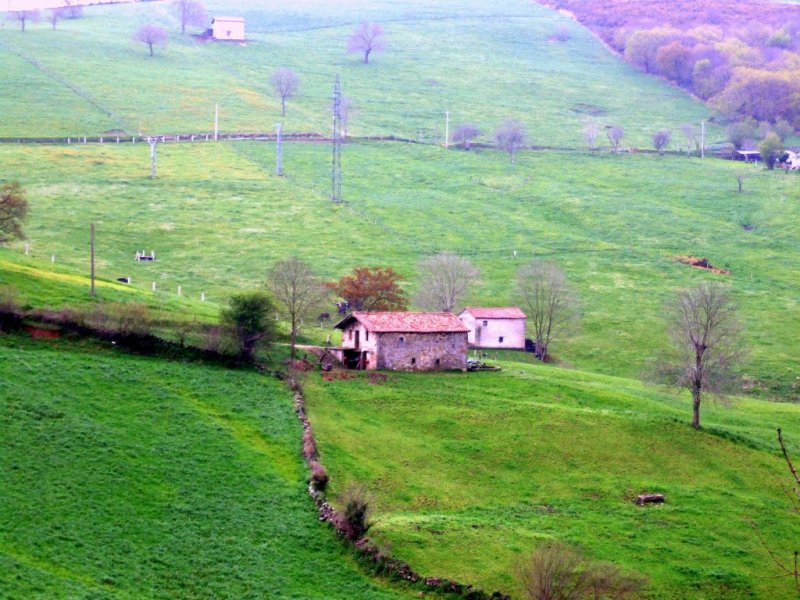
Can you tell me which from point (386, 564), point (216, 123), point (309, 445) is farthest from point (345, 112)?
point (386, 564)

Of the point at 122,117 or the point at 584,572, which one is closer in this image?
the point at 584,572

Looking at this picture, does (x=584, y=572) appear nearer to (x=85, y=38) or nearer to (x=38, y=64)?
(x=38, y=64)

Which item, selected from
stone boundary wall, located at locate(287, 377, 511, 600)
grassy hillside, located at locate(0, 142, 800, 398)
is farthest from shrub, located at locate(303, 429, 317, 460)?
grassy hillside, located at locate(0, 142, 800, 398)

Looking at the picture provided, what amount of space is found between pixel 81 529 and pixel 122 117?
113 meters

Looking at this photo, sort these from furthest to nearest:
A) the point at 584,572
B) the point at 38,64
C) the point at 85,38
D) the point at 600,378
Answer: the point at 85,38 < the point at 38,64 < the point at 600,378 < the point at 584,572

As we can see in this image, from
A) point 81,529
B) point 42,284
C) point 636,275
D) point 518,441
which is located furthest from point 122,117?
point 81,529

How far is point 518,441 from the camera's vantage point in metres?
61.9

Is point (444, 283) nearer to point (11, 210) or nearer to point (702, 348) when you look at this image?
point (702, 348)

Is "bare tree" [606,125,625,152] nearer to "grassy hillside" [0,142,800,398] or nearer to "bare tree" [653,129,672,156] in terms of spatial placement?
"bare tree" [653,129,672,156]

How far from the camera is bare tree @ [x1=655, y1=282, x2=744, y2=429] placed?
6906cm

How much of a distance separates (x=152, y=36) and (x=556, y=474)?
149189 millimetres

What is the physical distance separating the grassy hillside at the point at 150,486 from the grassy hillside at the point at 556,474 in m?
3.24

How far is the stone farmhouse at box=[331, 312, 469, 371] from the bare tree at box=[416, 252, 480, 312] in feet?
62.7

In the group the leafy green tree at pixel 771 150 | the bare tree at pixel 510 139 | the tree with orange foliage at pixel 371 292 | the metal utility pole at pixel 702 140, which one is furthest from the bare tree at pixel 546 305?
the metal utility pole at pixel 702 140
